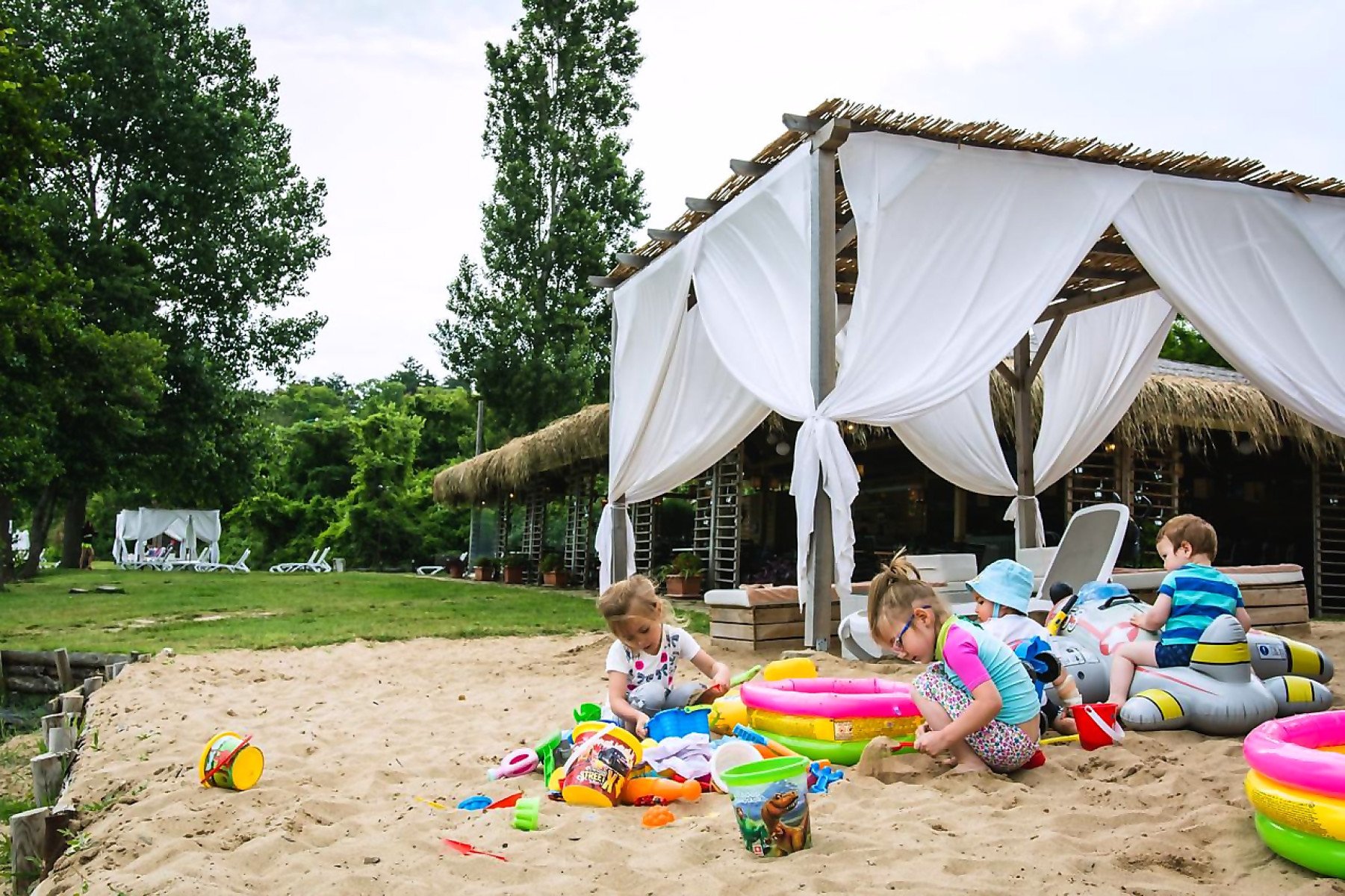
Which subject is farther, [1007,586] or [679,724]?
[1007,586]

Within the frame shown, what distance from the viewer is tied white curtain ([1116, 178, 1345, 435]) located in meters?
6.79

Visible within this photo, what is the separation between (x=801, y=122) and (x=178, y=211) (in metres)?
18.0

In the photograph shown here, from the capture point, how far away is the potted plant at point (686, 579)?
13.1m

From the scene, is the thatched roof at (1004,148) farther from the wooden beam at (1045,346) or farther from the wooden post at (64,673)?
the wooden post at (64,673)

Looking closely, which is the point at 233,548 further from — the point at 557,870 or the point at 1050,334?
the point at 557,870

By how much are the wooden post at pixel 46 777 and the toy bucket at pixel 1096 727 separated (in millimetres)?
3529

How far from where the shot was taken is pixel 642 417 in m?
8.47

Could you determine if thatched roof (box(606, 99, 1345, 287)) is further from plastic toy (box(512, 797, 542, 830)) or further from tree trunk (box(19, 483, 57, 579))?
tree trunk (box(19, 483, 57, 579))

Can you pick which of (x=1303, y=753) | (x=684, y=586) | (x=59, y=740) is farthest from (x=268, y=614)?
(x=1303, y=753)

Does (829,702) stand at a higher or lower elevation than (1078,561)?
lower

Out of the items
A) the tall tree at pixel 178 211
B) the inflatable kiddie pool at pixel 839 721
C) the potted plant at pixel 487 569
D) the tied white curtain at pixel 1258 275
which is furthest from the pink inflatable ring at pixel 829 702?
the tall tree at pixel 178 211

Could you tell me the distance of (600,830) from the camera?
275cm

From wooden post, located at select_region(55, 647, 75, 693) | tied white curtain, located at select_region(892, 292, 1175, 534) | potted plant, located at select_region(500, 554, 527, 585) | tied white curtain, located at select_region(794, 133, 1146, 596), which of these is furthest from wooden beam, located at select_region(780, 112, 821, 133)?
potted plant, located at select_region(500, 554, 527, 585)

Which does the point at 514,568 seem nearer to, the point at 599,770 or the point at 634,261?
the point at 634,261
